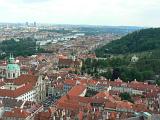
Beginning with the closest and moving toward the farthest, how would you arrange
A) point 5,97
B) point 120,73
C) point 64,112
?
1. point 64,112
2. point 5,97
3. point 120,73

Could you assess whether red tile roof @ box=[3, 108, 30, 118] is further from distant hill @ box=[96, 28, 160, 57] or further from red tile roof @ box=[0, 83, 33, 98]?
distant hill @ box=[96, 28, 160, 57]

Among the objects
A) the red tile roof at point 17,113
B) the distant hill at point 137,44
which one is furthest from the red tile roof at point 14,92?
the distant hill at point 137,44

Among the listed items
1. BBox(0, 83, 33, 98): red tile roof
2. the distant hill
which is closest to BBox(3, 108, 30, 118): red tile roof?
BBox(0, 83, 33, 98): red tile roof

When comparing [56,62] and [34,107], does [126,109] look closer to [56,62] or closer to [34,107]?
[34,107]

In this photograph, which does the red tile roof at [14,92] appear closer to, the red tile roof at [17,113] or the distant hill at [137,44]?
the red tile roof at [17,113]

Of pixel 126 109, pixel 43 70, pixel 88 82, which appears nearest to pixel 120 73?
pixel 88 82

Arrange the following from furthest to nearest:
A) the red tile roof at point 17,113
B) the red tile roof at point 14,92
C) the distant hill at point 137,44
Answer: the distant hill at point 137,44, the red tile roof at point 14,92, the red tile roof at point 17,113

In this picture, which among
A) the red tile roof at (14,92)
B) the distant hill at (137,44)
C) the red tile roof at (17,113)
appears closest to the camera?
the red tile roof at (17,113)

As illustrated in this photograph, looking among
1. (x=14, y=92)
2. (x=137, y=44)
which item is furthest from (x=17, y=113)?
(x=137, y=44)
